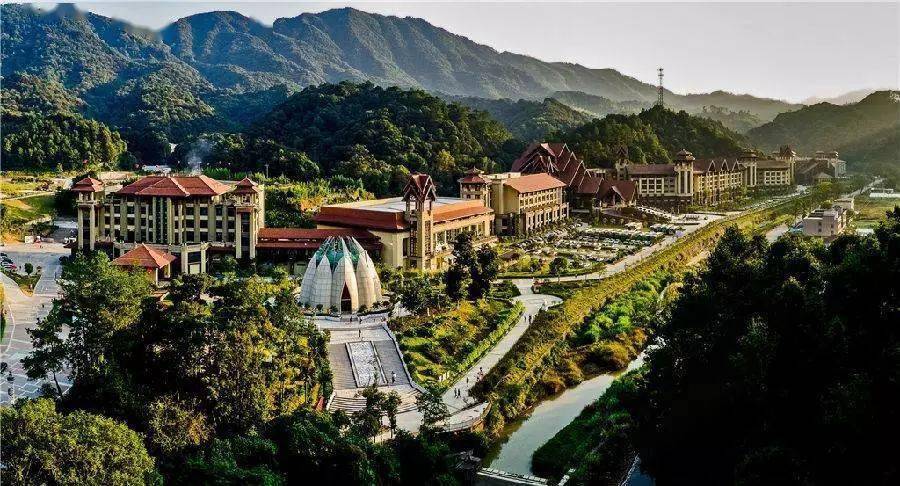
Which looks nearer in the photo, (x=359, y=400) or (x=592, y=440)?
(x=592, y=440)

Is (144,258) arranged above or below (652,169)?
below

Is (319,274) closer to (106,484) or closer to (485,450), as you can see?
(485,450)

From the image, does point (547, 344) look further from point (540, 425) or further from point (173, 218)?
point (173, 218)

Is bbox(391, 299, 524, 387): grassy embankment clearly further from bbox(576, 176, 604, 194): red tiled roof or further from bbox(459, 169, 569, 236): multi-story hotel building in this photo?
bbox(576, 176, 604, 194): red tiled roof

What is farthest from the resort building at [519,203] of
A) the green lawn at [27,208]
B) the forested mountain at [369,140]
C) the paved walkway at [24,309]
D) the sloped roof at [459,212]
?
the paved walkway at [24,309]

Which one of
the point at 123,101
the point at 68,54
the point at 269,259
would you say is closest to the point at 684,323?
the point at 269,259

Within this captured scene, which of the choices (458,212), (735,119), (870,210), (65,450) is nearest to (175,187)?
(458,212)
